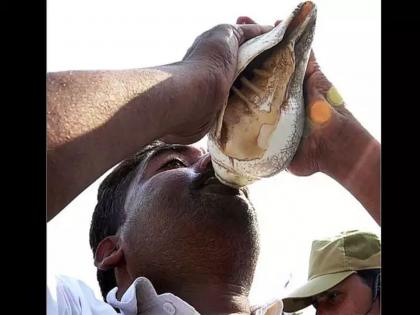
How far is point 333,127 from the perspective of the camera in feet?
4.04

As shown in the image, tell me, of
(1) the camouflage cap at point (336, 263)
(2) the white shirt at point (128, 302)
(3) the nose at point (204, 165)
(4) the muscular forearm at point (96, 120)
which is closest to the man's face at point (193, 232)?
(3) the nose at point (204, 165)

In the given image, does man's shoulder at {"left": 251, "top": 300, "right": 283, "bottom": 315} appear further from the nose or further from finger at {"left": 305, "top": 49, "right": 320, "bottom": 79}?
finger at {"left": 305, "top": 49, "right": 320, "bottom": 79}

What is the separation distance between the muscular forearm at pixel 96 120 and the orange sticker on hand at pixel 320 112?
46cm

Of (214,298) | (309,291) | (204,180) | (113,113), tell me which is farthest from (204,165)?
(113,113)

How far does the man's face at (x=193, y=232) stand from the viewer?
1.35 metres

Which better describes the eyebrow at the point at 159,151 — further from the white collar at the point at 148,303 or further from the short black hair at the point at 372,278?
the short black hair at the point at 372,278

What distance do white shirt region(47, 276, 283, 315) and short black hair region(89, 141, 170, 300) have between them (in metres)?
0.21

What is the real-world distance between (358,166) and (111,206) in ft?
2.06

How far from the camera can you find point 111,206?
158 centimetres

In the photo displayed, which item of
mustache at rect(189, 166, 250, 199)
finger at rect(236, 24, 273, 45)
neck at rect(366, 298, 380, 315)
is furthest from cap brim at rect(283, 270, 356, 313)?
finger at rect(236, 24, 273, 45)

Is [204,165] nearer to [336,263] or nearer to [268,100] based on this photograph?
[268,100]

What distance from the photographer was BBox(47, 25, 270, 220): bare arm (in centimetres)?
59
